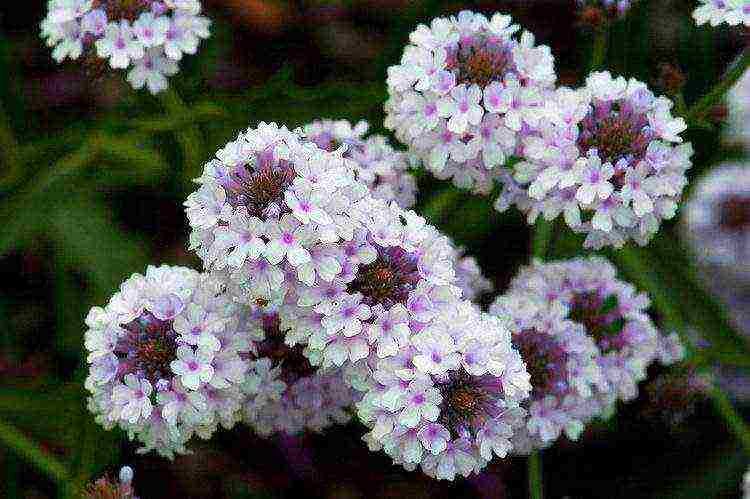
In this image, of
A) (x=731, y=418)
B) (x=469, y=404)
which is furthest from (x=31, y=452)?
(x=731, y=418)

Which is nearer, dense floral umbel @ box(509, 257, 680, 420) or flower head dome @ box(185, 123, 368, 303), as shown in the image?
flower head dome @ box(185, 123, 368, 303)

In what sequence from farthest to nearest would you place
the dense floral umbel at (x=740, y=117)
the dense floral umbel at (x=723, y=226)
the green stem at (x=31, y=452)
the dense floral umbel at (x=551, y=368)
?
the dense floral umbel at (x=740, y=117) < the dense floral umbel at (x=723, y=226) < the green stem at (x=31, y=452) < the dense floral umbel at (x=551, y=368)

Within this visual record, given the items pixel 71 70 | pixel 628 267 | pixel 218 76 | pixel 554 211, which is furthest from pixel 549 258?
pixel 71 70

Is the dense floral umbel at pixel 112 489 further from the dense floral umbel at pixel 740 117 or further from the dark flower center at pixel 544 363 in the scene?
the dense floral umbel at pixel 740 117

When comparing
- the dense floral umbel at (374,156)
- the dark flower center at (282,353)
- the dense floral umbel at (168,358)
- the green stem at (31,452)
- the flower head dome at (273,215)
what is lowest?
the green stem at (31,452)

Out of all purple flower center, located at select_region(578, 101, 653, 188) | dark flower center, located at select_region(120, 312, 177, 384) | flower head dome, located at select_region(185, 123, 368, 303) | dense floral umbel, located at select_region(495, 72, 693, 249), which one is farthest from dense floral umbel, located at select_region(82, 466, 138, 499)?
purple flower center, located at select_region(578, 101, 653, 188)

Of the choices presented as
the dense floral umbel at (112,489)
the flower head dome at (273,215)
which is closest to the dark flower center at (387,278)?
the flower head dome at (273,215)

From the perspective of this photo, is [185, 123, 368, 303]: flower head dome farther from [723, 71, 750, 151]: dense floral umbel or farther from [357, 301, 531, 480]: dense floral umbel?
[723, 71, 750, 151]: dense floral umbel
